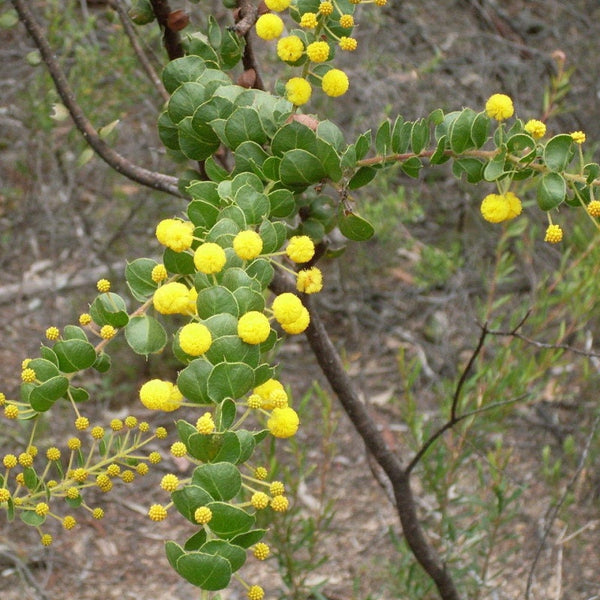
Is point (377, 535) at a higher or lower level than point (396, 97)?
lower

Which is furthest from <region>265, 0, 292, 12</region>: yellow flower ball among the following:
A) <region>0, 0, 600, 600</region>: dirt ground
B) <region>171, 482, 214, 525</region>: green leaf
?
<region>0, 0, 600, 600</region>: dirt ground

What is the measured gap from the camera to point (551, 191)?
A: 2.63ft

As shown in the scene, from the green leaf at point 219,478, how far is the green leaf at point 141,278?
0.73ft

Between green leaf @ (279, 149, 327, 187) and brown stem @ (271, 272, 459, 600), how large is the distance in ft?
0.93

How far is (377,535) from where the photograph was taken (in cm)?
233

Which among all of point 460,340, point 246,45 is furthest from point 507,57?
point 246,45

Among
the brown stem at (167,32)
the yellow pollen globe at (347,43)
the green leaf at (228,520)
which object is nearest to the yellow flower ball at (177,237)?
the green leaf at (228,520)

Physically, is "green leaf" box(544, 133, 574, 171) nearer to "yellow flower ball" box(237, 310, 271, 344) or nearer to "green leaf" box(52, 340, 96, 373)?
"yellow flower ball" box(237, 310, 271, 344)

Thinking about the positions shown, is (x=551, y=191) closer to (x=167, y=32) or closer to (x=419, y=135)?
(x=419, y=135)

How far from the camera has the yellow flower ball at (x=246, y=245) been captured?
736mm

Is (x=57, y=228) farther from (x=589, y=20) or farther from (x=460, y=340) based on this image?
(x=589, y=20)

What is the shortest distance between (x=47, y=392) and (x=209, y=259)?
0.71 feet

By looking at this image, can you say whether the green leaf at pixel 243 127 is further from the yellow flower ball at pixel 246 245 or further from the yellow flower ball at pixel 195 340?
the yellow flower ball at pixel 195 340

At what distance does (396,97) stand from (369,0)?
2.25 metres
